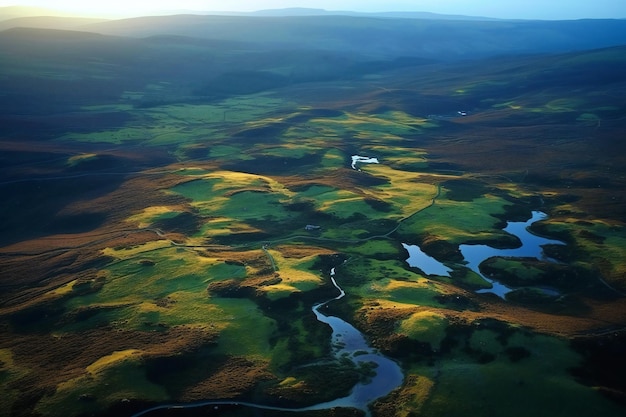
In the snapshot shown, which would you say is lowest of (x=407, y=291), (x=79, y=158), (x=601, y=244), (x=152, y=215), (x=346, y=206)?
(x=152, y=215)

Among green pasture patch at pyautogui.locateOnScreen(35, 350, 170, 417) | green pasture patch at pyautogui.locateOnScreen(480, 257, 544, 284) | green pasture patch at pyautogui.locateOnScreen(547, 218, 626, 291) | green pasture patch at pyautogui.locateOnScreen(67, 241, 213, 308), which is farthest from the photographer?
green pasture patch at pyautogui.locateOnScreen(480, 257, 544, 284)

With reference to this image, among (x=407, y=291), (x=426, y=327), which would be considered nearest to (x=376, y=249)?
(x=407, y=291)

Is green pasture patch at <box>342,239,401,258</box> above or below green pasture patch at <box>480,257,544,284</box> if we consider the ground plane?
below

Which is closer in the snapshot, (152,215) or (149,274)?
(149,274)

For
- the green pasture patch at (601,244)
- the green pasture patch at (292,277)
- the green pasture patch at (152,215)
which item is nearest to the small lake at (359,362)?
the green pasture patch at (292,277)

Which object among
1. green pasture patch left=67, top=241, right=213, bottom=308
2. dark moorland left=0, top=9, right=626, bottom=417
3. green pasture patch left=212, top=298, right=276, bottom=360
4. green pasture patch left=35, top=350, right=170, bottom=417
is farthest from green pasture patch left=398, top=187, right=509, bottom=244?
green pasture patch left=35, top=350, right=170, bottom=417

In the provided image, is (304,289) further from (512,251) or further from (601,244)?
(601,244)

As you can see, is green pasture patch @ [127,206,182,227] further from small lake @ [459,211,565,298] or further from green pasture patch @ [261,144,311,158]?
small lake @ [459,211,565,298]
